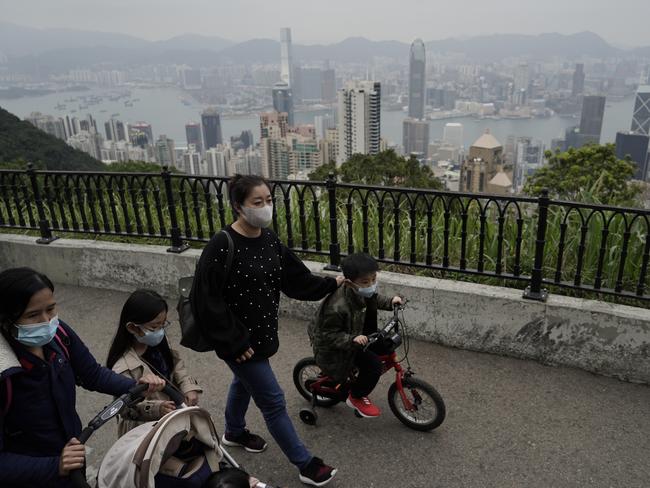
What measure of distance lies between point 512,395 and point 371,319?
1464 mm

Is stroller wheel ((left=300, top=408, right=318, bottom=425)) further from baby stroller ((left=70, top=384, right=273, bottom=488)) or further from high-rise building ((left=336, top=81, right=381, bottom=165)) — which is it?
high-rise building ((left=336, top=81, right=381, bottom=165))

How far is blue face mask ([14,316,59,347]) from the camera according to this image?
6.63 feet

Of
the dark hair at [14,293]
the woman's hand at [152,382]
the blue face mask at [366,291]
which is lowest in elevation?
the woman's hand at [152,382]

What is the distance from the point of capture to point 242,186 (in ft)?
9.25

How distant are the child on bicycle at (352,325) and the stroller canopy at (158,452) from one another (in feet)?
3.65

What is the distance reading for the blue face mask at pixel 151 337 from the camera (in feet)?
8.41

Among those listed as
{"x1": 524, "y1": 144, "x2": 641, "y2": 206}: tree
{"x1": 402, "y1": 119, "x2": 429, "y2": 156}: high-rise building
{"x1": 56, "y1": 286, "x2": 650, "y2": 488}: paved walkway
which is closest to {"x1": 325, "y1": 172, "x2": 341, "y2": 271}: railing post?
{"x1": 56, "y1": 286, "x2": 650, "y2": 488}: paved walkway

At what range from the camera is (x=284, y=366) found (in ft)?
14.9

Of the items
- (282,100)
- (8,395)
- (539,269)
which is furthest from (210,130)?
(8,395)

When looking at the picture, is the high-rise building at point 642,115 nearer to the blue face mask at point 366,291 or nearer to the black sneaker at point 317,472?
the blue face mask at point 366,291

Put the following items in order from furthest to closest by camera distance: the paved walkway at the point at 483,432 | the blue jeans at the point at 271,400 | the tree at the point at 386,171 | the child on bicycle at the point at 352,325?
the tree at the point at 386,171 < the paved walkway at the point at 483,432 < the child on bicycle at the point at 352,325 < the blue jeans at the point at 271,400

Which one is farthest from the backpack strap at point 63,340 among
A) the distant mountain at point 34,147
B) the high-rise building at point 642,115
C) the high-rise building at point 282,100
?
the high-rise building at point 282,100

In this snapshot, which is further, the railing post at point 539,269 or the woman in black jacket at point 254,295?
the railing post at point 539,269

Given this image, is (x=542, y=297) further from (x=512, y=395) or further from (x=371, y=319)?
(x=371, y=319)
